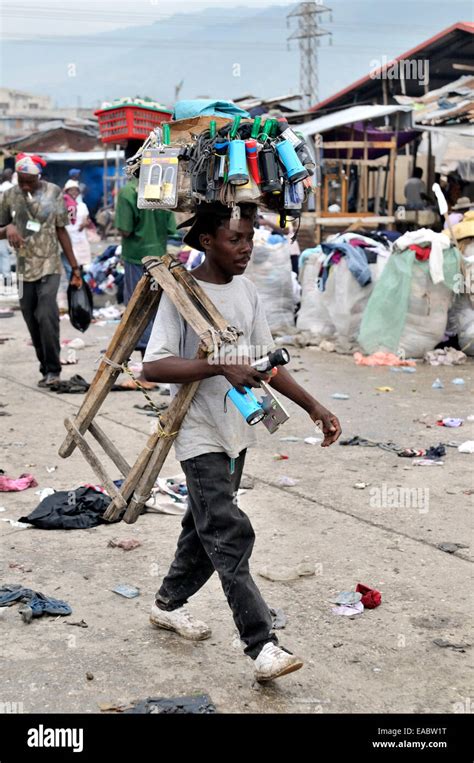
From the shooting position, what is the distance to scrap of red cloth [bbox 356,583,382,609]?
4.13 m

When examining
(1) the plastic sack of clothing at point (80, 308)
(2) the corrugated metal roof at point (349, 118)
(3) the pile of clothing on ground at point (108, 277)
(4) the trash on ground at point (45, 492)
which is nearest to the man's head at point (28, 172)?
(1) the plastic sack of clothing at point (80, 308)

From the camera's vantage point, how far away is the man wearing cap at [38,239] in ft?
27.0

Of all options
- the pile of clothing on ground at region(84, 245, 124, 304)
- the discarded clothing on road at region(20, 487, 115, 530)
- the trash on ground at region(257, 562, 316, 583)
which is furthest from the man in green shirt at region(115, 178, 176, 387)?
the pile of clothing on ground at region(84, 245, 124, 304)

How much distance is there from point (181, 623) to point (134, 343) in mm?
1146

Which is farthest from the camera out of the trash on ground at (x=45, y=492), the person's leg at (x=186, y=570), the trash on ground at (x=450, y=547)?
the trash on ground at (x=45, y=492)

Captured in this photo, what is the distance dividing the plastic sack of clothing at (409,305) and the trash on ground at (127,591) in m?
6.08

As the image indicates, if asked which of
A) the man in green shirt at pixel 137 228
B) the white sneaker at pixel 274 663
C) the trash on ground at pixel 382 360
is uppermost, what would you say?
the man in green shirt at pixel 137 228

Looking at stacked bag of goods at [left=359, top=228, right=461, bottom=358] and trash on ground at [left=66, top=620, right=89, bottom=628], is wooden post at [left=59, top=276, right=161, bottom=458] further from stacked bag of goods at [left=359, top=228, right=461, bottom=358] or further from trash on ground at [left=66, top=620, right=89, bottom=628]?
stacked bag of goods at [left=359, top=228, right=461, bottom=358]

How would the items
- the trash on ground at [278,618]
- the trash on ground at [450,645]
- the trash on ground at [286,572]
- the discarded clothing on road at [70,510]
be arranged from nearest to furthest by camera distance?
the trash on ground at [450,645] < the trash on ground at [278,618] < the trash on ground at [286,572] < the discarded clothing on road at [70,510]

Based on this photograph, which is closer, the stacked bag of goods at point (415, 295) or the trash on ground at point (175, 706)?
the trash on ground at point (175, 706)

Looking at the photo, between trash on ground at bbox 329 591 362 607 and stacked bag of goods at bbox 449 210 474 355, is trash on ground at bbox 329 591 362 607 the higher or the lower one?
the lower one

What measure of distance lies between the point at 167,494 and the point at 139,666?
1.92 m

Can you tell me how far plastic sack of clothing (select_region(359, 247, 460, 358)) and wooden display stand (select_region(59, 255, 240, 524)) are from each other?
6.03 metres

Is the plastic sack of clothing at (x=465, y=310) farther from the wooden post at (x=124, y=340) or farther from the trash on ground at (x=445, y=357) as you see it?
the wooden post at (x=124, y=340)
